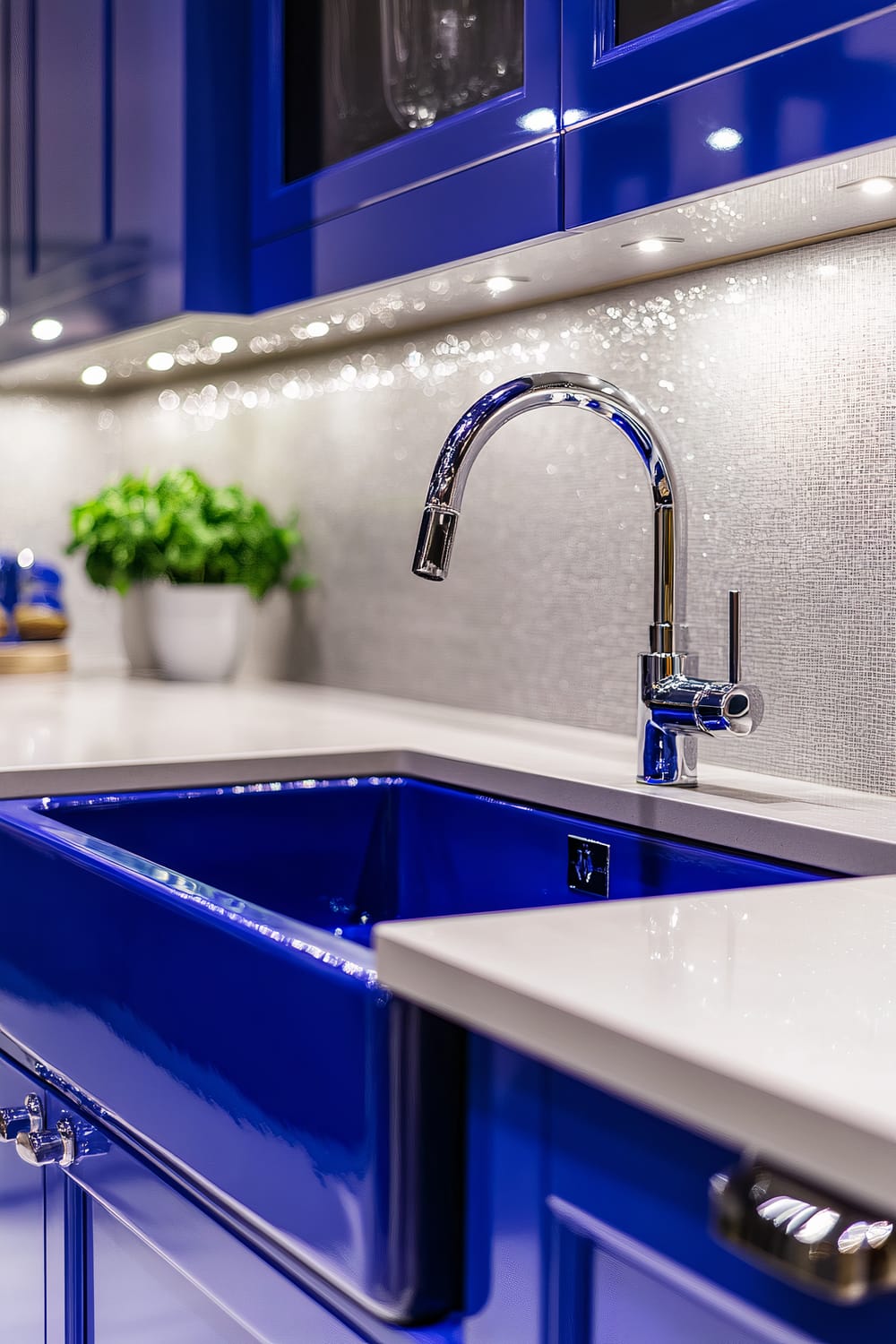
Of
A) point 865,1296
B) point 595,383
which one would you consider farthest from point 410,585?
point 865,1296

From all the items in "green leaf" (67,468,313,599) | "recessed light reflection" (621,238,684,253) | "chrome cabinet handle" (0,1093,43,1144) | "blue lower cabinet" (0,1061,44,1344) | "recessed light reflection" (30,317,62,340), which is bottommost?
"blue lower cabinet" (0,1061,44,1344)

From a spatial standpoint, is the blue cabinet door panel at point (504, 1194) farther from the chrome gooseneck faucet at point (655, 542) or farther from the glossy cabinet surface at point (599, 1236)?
the chrome gooseneck faucet at point (655, 542)

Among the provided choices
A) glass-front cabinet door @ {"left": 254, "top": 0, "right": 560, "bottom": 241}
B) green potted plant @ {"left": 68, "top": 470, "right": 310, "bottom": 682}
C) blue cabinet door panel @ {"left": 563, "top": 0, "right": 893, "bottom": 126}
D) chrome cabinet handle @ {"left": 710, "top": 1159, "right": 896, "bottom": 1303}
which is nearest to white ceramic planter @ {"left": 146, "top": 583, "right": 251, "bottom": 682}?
green potted plant @ {"left": 68, "top": 470, "right": 310, "bottom": 682}

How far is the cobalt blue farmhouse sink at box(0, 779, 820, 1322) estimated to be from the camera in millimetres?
732

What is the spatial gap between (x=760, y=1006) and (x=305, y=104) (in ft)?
4.37

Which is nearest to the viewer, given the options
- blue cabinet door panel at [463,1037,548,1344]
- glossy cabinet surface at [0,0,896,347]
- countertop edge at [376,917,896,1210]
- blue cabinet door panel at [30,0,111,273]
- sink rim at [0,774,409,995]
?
countertop edge at [376,917,896,1210]

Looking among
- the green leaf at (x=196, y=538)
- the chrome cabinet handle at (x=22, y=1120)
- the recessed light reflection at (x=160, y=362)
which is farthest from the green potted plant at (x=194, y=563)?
the chrome cabinet handle at (x=22, y=1120)

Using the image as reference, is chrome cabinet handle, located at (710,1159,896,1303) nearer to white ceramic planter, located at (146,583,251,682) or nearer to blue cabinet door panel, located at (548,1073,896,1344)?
blue cabinet door panel, located at (548,1073,896,1344)

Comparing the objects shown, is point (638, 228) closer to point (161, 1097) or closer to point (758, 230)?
point (758, 230)

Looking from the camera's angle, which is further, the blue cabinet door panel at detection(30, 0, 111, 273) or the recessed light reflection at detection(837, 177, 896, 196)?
the blue cabinet door panel at detection(30, 0, 111, 273)

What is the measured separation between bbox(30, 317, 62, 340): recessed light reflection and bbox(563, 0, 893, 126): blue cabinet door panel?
1100mm

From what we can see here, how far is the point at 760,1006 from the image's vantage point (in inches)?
24.4

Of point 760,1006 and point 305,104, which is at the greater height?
point 305,104

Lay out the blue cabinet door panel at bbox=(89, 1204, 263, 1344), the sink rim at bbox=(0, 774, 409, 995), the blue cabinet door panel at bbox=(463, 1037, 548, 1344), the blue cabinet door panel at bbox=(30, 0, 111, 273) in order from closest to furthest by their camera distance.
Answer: the blue cabinet door panel at bbox=(463, 1037, 548, 1344) < the sink rim at bbox=(0, 774, 409, 995) < the blue cabinet door panel at bbox=(89, 1204, 263, 1344) < the blue cabinet door panel at bbox=(30, 0, 111, 273)
